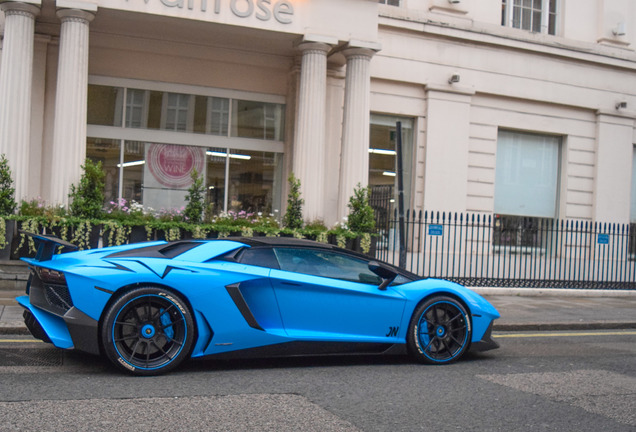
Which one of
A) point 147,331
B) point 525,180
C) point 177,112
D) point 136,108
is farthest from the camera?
point 525,180

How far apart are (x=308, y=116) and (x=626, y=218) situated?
11.1 metres

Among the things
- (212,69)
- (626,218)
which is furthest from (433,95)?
(626,218)

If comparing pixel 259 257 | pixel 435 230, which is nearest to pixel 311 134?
pixel 435 230

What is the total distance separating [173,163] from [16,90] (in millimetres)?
4131

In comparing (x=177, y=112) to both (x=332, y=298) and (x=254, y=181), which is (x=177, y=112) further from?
(x=332, y=298)

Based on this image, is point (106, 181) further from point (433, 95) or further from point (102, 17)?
point (433, 95)

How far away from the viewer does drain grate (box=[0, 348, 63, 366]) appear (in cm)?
636

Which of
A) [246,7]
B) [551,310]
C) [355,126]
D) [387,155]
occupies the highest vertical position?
[246,7]

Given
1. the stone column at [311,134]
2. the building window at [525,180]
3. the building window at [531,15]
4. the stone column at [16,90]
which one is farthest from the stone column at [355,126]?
the stone column at [16,90]

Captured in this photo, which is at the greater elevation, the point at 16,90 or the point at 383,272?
the point at 16,90

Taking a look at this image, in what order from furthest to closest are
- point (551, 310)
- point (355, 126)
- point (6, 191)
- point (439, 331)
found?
1. point (355, 126)
2. point (551, 310)
3. point (6, 191)
4. point (439, 331)

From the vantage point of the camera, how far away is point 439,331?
7.15 metres

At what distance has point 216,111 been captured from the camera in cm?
1680

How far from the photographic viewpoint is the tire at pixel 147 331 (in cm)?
581
